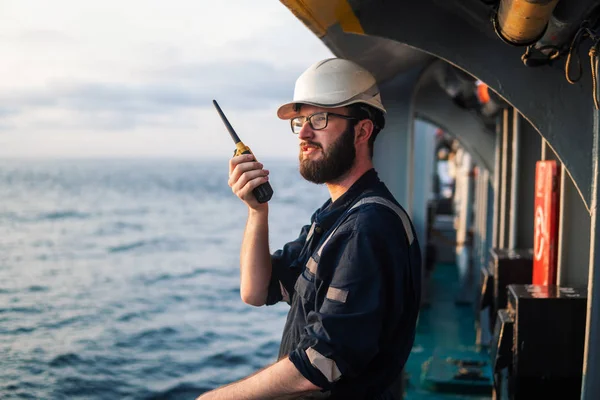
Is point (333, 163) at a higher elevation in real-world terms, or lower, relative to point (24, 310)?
higher

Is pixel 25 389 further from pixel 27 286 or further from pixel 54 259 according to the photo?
pixel 54 259

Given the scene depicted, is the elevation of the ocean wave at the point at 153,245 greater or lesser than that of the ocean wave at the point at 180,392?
greater

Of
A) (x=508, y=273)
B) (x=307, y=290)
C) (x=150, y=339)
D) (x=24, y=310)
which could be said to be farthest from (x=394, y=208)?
(x=24, y=310)

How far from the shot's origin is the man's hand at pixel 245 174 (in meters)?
2.33

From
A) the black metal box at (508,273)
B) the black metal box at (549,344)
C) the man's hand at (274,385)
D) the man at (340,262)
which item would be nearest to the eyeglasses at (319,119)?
the man at (340,262)

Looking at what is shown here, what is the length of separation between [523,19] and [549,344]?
1.48 m

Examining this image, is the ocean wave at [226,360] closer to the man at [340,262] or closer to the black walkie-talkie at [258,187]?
the man at [340,262]

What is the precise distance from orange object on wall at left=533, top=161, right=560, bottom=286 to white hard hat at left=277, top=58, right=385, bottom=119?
4.62ft

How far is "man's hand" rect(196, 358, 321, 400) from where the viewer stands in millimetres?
2055

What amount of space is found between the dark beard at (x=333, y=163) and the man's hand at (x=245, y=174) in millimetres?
148

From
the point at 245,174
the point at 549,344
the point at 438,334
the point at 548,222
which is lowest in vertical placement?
the point at 438,334

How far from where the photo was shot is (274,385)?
209 cm

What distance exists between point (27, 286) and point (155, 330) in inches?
268

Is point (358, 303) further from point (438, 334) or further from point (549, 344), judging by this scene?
point (438, 334)
